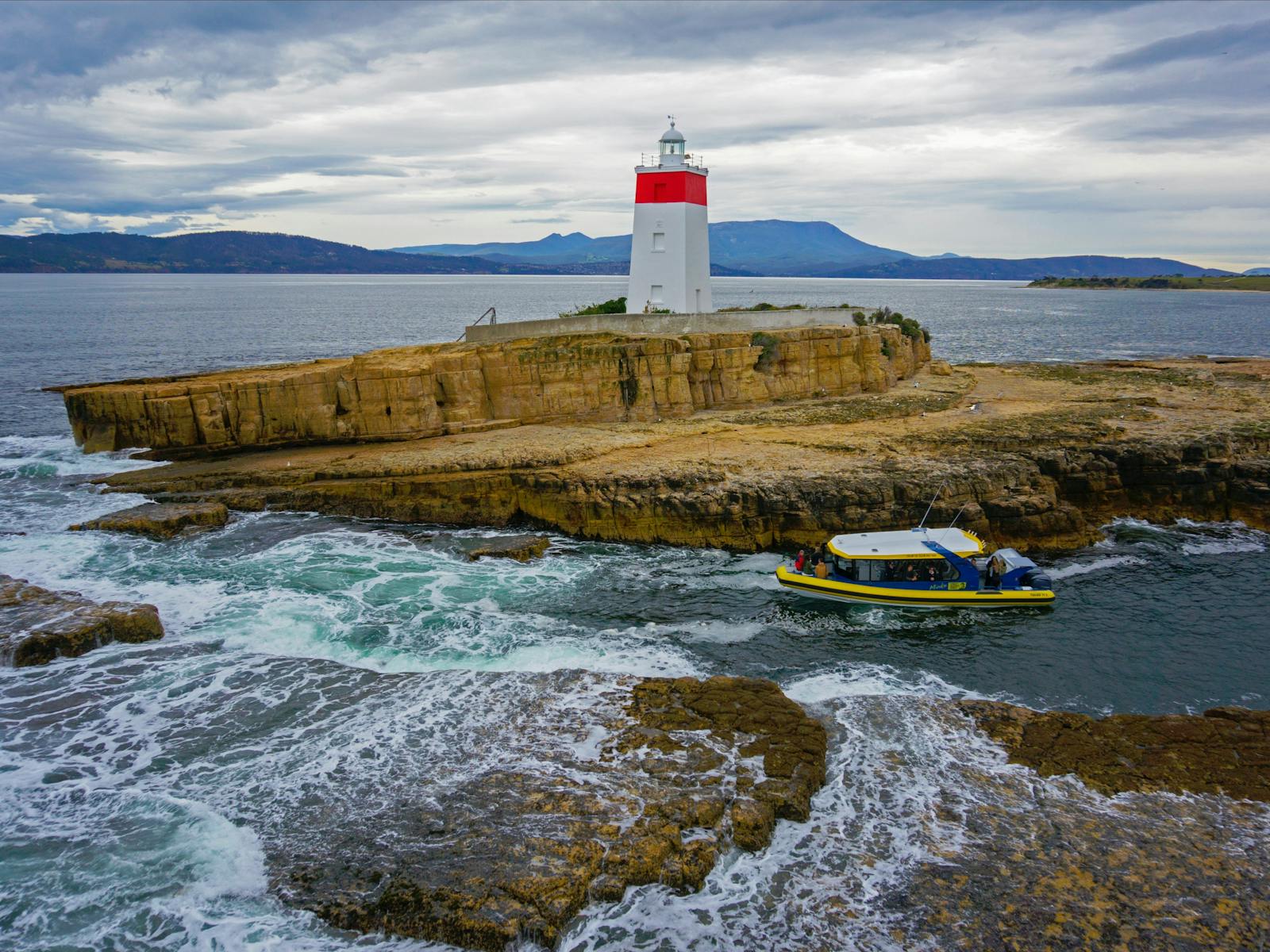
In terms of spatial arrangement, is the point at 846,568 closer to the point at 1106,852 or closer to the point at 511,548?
the point at 511,548

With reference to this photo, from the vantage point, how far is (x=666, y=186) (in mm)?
36156

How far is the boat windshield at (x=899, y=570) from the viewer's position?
2183 cm

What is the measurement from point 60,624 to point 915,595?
19245 millimetres

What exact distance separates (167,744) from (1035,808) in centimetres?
1407

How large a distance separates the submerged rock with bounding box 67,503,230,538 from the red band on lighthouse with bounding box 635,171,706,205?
20403mm

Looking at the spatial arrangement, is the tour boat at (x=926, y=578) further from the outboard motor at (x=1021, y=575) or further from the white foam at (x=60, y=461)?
the white foam at (x=60, y=461)

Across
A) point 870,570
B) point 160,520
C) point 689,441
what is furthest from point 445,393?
point 870,570

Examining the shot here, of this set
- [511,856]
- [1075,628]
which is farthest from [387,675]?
[1075,628]

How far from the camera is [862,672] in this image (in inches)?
715

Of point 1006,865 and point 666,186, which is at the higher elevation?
point 666,186

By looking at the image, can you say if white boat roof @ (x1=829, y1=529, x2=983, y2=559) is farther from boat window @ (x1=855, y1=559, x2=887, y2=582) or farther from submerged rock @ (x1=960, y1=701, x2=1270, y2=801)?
submerged rock @ (x1=960, y1=701, x2=1270, y2=801)

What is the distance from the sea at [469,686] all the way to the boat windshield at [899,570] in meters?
0.87

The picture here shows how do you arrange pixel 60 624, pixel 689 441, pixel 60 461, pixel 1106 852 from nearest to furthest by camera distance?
pixel 1106 852, pixel 60 624, pixel 689 441, pixel 60 461

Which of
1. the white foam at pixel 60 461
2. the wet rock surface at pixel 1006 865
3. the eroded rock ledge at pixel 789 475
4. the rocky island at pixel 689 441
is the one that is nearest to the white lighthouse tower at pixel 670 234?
the rocky island at pixel 689 441
